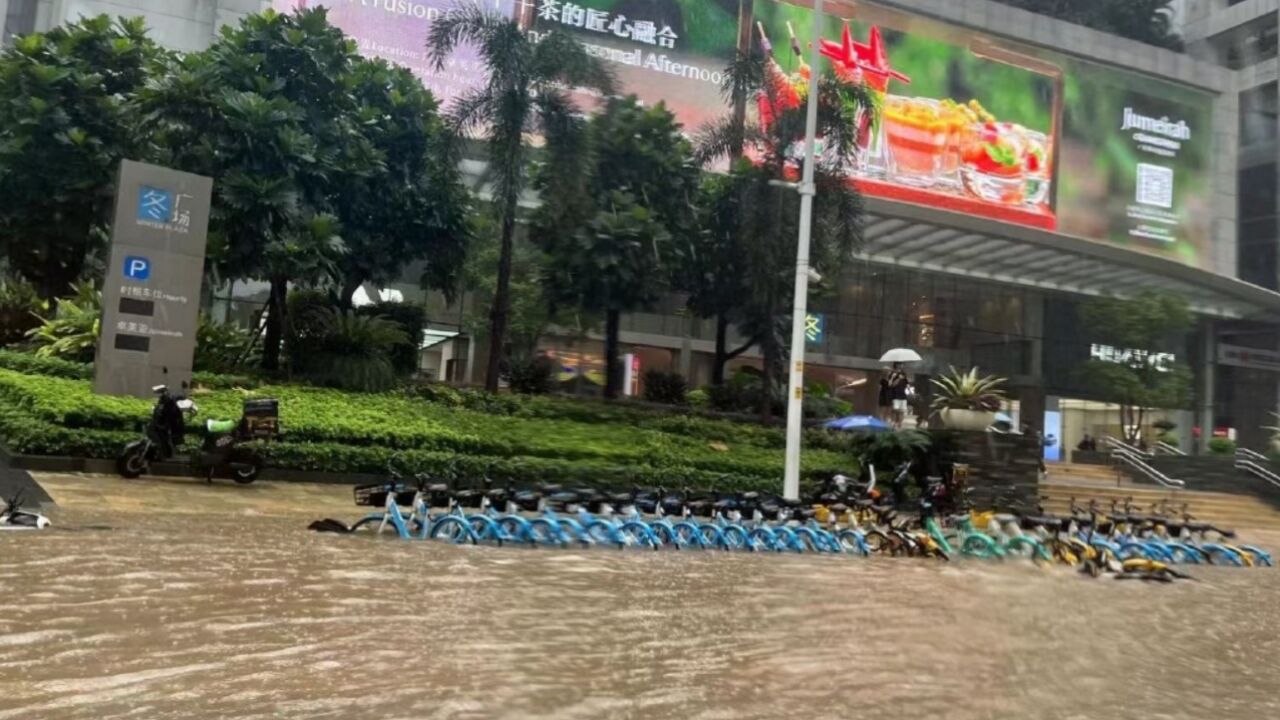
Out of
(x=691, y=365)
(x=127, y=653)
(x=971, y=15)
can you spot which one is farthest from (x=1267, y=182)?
(x=127, y=653)

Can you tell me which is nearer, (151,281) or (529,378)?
(151,281)

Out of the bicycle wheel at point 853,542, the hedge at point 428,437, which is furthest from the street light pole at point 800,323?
the bicycle wheel at point 853,542

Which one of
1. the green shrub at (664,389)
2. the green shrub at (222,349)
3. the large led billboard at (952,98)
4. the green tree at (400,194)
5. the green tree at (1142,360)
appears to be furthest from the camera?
the large led billboard at (952,98)

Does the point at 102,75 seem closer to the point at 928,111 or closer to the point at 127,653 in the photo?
the point at 127,653

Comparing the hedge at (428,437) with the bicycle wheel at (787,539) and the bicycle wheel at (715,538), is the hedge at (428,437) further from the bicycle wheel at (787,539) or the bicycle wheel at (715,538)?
the bicycle wheel at (787,539)

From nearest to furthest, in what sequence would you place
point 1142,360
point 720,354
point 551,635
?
1. point 551,635
2. point 720,354
3. point 1142,360

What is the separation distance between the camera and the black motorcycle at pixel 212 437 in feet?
42.2

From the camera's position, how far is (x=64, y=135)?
19109mm

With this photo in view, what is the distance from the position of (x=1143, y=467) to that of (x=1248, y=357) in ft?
73.2

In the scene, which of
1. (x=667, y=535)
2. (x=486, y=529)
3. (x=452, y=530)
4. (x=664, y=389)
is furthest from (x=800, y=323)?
(x=664, y=389)

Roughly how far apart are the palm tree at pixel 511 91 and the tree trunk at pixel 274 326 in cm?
441

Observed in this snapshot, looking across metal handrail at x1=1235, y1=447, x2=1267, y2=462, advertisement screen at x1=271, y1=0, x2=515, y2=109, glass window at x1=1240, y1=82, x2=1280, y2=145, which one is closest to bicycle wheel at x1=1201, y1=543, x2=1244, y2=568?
metal handrail at x1=1235, y1=447, x2=1267, y2=462

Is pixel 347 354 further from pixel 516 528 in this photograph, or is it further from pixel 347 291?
pixel 516 528

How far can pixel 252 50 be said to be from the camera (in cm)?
1959
